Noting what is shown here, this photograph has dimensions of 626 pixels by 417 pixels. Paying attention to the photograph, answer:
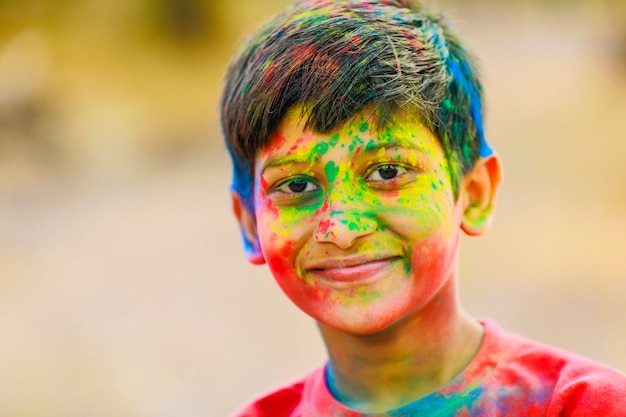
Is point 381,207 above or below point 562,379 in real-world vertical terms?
above

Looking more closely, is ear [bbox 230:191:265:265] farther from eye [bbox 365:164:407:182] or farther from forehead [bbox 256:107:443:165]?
eye [bbox 365:164:407:182]

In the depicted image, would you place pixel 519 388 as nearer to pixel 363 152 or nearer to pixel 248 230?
pixel 363 152

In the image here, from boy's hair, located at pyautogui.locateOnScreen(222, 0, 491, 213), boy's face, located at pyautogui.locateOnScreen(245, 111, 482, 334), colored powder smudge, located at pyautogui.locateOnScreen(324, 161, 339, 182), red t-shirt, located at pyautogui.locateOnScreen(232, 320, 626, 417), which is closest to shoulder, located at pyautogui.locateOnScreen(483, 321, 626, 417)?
red t-shirt, located at pyautogui.locateOnScreen(232, 320, 626, 417)

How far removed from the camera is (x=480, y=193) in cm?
162

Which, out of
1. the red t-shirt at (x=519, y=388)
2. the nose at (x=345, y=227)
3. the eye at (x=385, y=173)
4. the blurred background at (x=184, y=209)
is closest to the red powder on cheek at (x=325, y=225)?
the nose at (x=345, y=227)

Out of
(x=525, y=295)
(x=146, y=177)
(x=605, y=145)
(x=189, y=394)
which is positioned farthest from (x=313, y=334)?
(x=605, y=145)

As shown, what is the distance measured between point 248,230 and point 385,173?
429mm

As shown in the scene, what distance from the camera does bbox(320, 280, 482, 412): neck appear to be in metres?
1.52

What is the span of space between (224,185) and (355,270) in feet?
13.3

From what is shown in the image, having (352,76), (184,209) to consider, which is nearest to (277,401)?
(352,76)

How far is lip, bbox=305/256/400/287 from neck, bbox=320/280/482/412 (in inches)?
6.0

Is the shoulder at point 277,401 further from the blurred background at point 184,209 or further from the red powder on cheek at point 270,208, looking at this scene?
the blurred background at point 184,209

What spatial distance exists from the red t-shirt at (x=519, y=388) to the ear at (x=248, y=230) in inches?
13.0

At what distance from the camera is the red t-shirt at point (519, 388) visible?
137 cm
